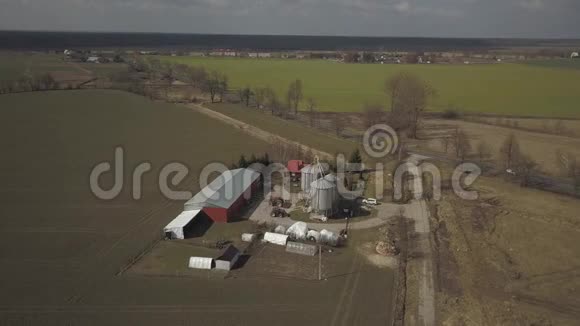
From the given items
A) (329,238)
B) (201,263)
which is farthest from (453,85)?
(201,263)

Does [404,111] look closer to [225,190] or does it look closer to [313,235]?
[225,190]

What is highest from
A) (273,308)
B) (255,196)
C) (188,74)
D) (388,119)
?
(188,74)

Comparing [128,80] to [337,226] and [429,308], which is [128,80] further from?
[429,308]

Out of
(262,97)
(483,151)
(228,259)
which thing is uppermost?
(262,97)

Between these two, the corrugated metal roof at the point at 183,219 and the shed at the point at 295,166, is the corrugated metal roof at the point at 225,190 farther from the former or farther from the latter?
the shed at the point at 295,166

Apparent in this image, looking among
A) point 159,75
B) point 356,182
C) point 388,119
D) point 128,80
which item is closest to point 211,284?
point 356,182

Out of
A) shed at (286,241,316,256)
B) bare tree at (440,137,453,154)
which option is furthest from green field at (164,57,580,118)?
shed at (286,241,316,256)

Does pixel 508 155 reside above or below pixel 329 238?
above
